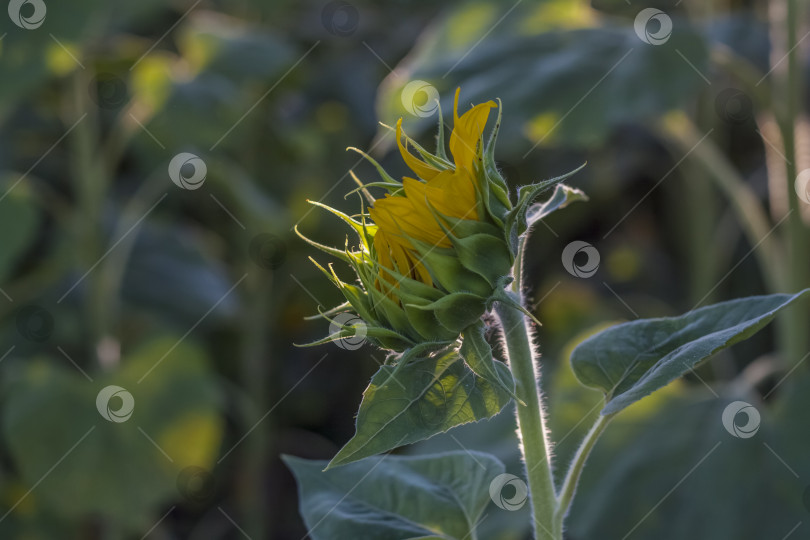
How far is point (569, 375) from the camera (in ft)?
4.24

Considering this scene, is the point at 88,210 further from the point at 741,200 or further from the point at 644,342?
the point at 644,342

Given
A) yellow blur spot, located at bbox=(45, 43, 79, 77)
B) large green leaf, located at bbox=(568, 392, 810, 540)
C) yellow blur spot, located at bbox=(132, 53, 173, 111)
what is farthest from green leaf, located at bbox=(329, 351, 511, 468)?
yellow blur spot, located at bbox=(132, 53, 173, 111)

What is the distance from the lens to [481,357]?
0.48 meters

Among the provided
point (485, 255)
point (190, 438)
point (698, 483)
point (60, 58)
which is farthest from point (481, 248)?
point (60, 58)

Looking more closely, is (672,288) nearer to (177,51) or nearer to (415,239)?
(177,51)

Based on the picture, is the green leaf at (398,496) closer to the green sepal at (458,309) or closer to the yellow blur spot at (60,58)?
the green sepal at (458,309)

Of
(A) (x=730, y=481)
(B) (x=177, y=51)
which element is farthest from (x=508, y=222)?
(B) (x=177, y=51)

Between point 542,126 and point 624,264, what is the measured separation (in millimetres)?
988

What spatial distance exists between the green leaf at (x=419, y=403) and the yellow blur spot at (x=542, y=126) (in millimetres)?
731

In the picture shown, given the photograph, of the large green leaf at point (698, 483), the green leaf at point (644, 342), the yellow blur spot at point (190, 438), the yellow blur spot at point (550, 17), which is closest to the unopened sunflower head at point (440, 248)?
the green leaf at point (644, 342)

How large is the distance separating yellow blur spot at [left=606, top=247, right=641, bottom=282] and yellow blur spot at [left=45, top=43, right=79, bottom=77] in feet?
3.94

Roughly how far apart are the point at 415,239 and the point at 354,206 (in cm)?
150

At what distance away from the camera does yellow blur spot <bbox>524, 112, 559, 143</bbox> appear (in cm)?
119

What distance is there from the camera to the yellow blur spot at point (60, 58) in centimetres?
159
